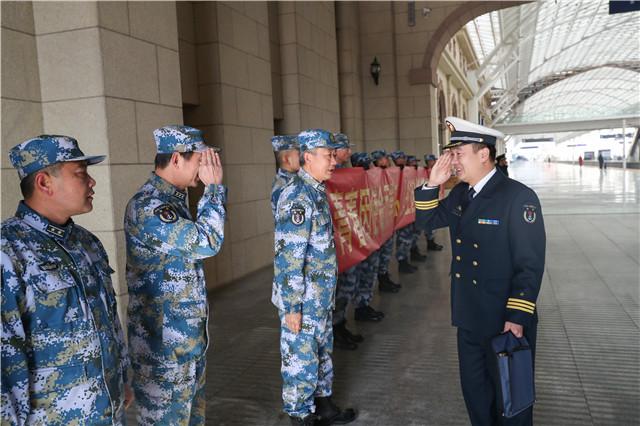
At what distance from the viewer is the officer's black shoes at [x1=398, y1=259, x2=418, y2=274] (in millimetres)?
7613

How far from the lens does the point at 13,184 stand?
13.5ft

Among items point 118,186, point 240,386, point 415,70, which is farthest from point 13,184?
point 415,70

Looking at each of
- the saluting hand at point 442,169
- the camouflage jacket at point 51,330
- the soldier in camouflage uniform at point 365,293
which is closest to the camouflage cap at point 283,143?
the soldier in camouflage uniform at point 365,293

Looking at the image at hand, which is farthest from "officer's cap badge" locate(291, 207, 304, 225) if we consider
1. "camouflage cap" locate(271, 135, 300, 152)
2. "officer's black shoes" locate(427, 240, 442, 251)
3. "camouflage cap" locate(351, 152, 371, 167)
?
"officer's black shoes" locate(427, 240, 442, 251)

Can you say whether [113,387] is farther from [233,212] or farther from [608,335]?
[233,212]

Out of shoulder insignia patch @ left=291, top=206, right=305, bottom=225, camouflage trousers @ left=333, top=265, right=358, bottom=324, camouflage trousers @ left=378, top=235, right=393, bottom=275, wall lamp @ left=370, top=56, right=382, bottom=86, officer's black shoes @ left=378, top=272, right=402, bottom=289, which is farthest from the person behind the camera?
→ wall lamp @ left=370, top=56, right=382, bottom=86

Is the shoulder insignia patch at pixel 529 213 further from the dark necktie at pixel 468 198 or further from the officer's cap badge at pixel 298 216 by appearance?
the officer's cap badge at pixel 298 216

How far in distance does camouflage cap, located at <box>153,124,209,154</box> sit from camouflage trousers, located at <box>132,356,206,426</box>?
1.03 meters

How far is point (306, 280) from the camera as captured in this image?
3.10 m

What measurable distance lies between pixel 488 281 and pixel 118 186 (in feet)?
11.1

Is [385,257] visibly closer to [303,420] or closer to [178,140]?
[303,420]

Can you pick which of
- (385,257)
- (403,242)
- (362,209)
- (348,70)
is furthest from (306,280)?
(348,70)

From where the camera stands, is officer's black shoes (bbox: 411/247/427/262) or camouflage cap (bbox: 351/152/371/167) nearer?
camouflage cap (bbox: 351/152/371/167)

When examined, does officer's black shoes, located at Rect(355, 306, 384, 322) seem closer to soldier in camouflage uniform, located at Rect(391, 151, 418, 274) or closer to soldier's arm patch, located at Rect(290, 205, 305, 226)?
soldier in camouflage uniform, located at Rect(391, 151, 418, 274)
